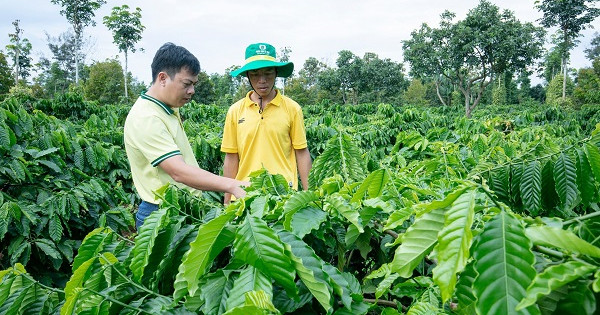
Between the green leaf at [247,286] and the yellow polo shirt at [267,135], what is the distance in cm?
165

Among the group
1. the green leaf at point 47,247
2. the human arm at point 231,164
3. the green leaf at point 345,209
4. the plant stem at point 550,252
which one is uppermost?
the plant stem at point 550,252

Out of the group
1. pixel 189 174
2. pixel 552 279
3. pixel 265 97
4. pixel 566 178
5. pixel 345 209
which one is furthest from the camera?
pixel 265 97

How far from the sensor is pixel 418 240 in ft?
2.04

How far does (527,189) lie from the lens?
129 centimetres

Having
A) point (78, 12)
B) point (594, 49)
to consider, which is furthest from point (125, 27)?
point (594, 49)

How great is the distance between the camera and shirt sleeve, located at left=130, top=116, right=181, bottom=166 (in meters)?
1.89

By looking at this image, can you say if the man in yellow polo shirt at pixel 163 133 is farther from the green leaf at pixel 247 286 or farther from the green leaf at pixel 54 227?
the green leaf at pixel 247 286

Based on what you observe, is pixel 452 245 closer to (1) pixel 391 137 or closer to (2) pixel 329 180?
(2) pixel 329 180

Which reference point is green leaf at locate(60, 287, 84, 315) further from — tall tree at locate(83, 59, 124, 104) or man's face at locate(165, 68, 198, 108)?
tall tree at locate(83, 59, 124, 104)

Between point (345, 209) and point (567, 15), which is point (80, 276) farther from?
point (567, 15)

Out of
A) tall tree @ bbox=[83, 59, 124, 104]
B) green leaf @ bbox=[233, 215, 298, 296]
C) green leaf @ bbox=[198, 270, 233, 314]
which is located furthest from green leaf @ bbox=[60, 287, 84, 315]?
tall tree @ bbox=[83, 59, 124, 104]

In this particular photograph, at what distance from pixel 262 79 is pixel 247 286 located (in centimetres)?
183

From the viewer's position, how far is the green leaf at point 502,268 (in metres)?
0.48

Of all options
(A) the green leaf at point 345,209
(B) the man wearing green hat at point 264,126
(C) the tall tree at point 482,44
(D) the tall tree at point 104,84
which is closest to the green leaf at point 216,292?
(A) the green leaf at point 345,209
